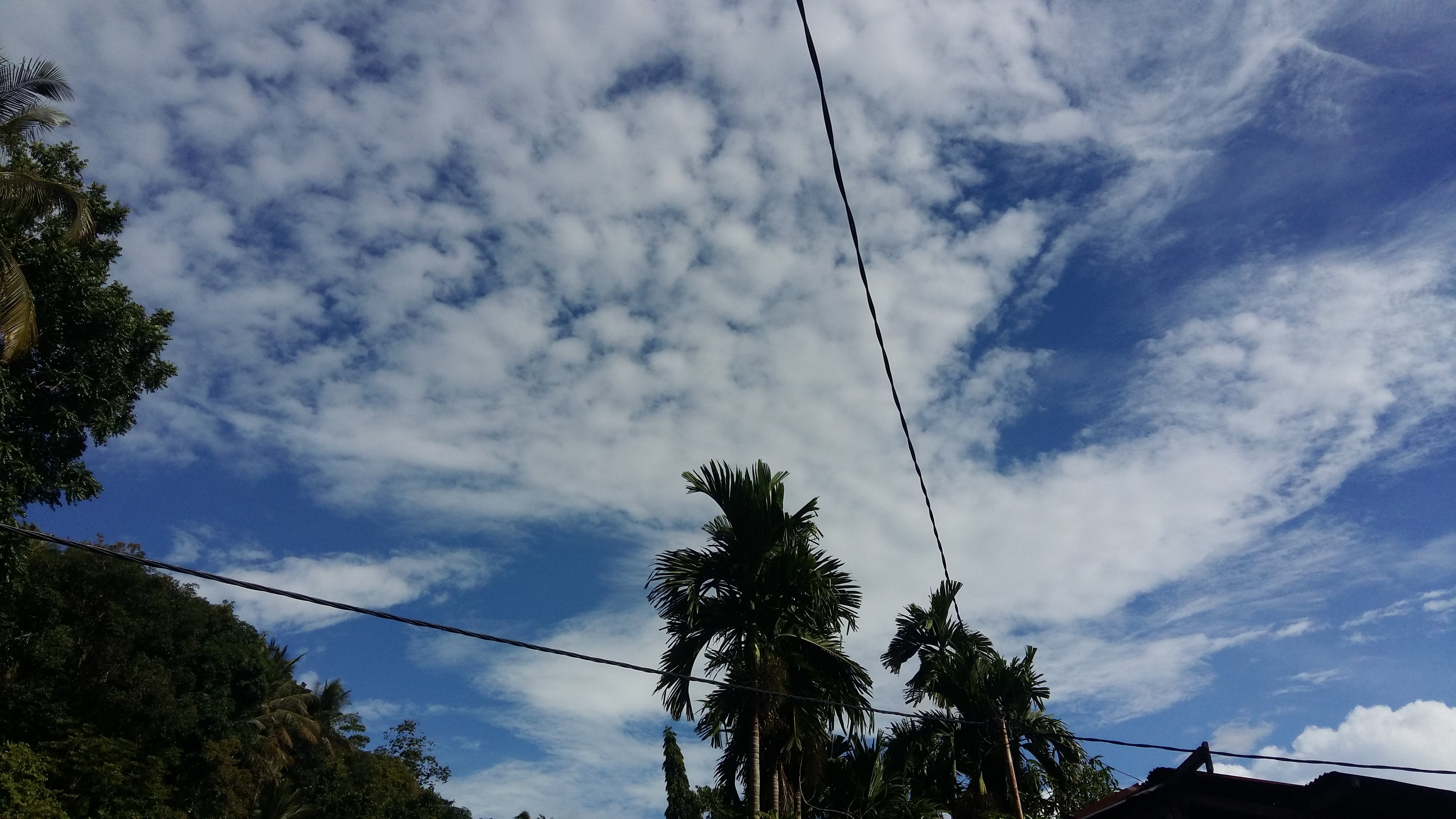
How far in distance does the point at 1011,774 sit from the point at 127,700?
30.7 m

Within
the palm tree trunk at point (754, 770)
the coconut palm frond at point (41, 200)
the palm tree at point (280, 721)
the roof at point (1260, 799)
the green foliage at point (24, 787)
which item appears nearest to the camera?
the roof at point (1260, 799)

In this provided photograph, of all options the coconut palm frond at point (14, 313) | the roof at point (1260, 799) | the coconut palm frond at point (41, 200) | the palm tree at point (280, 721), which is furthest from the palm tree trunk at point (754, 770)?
the palm tree at point (280, 721)

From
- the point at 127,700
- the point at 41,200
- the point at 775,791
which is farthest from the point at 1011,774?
the point at 127,700

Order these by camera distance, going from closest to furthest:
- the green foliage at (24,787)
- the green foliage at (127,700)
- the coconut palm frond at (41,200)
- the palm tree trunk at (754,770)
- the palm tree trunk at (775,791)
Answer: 1. the palm tree trunk at (754,770)
2. the palm tree trunk at (775,791)
3. the coconut palm frond at (41,200)
4. the green foliage at (24,787)
5. the green foliage at (127,700)

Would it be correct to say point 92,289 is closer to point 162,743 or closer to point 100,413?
point 100,413

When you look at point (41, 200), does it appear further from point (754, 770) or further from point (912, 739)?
point (912, 739)

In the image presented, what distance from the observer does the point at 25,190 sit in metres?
15.2

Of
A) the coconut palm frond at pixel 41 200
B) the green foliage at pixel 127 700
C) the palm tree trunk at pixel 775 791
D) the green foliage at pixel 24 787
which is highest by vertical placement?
the coconut palm frond at pixel 41 200

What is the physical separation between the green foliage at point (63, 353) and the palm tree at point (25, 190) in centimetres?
9

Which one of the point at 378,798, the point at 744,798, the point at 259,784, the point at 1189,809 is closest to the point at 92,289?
the point at 744,798

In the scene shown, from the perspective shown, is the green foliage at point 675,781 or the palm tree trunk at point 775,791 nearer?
the palm tree trunk at point 775,791

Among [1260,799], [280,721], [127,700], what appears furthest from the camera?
[280,721]

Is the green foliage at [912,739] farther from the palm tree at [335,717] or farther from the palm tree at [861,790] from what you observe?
the palm tree at [335,717]

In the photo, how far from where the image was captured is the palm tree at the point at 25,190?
1442cm
